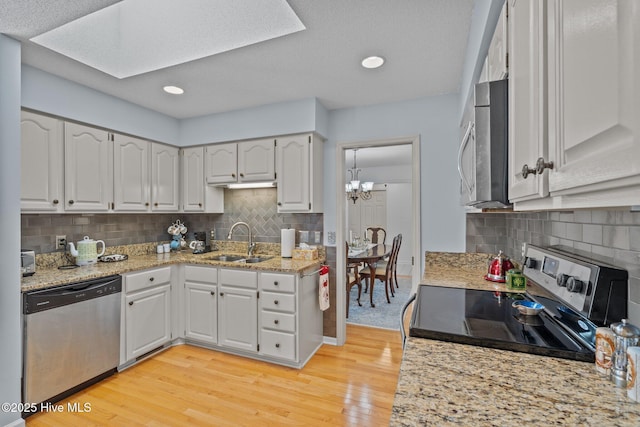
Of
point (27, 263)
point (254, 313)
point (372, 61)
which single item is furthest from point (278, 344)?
point (372, 61)

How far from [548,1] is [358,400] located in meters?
2.36

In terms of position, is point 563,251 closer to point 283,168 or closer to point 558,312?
point 558,312

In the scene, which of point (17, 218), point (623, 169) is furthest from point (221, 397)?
point (623, 169)

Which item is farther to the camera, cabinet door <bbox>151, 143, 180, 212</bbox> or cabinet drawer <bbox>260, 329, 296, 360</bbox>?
cabinet door <bbox>151, 143, 180, 212</bbox>

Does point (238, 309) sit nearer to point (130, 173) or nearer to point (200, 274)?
point (200, 274)

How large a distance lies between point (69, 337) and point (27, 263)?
24.9 inches

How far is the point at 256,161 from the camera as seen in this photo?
304 cm

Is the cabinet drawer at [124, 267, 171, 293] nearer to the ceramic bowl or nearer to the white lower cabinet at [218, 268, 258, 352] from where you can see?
the white lower cabinet at [218, 268, 258, 352]

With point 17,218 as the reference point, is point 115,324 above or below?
below

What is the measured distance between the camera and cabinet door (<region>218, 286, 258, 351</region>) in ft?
8.76

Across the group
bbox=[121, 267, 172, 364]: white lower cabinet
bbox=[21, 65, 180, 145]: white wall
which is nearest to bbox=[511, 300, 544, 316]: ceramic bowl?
bbox=[121, 267, 172, 364]: white lower cabinet

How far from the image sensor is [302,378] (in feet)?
7.91

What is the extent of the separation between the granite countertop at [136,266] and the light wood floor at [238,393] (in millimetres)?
849

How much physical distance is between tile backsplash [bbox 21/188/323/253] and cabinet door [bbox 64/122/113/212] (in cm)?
34
